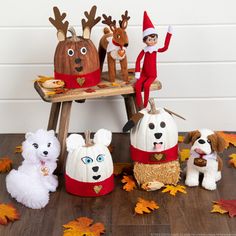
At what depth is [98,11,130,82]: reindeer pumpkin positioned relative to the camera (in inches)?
87.0

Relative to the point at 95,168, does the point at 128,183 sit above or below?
below

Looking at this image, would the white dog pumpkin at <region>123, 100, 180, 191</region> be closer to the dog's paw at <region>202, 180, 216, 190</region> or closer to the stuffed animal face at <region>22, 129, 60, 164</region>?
the dog's paw at <region>202, 180, 216, 190</region>

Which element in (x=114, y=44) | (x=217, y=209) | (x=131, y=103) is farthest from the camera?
(x=131, y=103)

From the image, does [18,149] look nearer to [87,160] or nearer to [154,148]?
[87,160]

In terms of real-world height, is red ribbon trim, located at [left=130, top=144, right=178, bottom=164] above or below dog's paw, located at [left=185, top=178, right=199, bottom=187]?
above

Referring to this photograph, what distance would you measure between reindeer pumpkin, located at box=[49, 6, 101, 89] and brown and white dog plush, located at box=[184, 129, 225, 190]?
1.59ft

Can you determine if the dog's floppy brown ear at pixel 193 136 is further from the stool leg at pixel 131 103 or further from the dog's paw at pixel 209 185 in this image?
the stool leg at pixel 131 103

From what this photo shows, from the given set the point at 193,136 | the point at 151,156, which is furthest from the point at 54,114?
the point at 193,136

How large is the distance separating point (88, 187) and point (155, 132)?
326mm

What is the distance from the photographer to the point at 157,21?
99.4 inches

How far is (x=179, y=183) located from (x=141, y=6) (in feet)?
2.66

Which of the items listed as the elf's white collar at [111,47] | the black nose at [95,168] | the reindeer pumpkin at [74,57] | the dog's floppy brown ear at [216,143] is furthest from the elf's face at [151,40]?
the black nose at [95,168]

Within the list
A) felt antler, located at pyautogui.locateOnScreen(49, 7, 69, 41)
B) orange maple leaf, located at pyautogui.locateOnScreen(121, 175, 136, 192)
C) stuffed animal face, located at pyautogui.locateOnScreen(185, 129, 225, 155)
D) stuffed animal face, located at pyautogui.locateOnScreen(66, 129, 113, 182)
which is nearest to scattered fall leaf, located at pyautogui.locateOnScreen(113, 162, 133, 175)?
orange maple leaf, located at pyautogui.locateOnScreen(121, 175, 136, 192)

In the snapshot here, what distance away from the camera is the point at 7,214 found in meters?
2.01
